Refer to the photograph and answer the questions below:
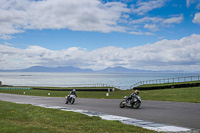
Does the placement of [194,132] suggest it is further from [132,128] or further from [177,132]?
[132,128]

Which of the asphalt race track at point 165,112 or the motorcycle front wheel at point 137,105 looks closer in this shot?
the asphalt race track at point 165,112

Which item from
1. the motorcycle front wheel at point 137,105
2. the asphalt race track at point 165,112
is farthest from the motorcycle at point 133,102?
the asphalt race track at point 165,112

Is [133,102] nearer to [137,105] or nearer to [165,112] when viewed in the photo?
[137,105]

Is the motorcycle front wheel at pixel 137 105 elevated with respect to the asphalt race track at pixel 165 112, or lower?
elevated

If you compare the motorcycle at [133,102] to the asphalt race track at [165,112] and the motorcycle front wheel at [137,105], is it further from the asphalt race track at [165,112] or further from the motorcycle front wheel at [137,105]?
the asphalt race track at [165,112]

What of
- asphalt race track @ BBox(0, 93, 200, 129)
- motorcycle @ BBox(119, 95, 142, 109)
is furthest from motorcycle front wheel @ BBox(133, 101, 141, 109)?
asphalt race track @ BBox(0, 93, 200, 129)

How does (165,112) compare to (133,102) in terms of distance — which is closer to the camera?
(165,112)

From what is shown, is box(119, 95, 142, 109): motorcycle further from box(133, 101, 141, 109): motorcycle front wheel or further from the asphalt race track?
the asphalt race track

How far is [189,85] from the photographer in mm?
38375

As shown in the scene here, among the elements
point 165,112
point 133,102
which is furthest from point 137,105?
point 165,112

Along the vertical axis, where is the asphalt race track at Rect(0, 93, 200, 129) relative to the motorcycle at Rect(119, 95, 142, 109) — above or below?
below

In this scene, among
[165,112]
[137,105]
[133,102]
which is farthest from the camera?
[133,102]

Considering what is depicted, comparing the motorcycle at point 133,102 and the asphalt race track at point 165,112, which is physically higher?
the motorcycle at point 133,102

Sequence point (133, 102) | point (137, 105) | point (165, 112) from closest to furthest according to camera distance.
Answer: point (165, 112) → point (137, 105) → point (133, 102)
